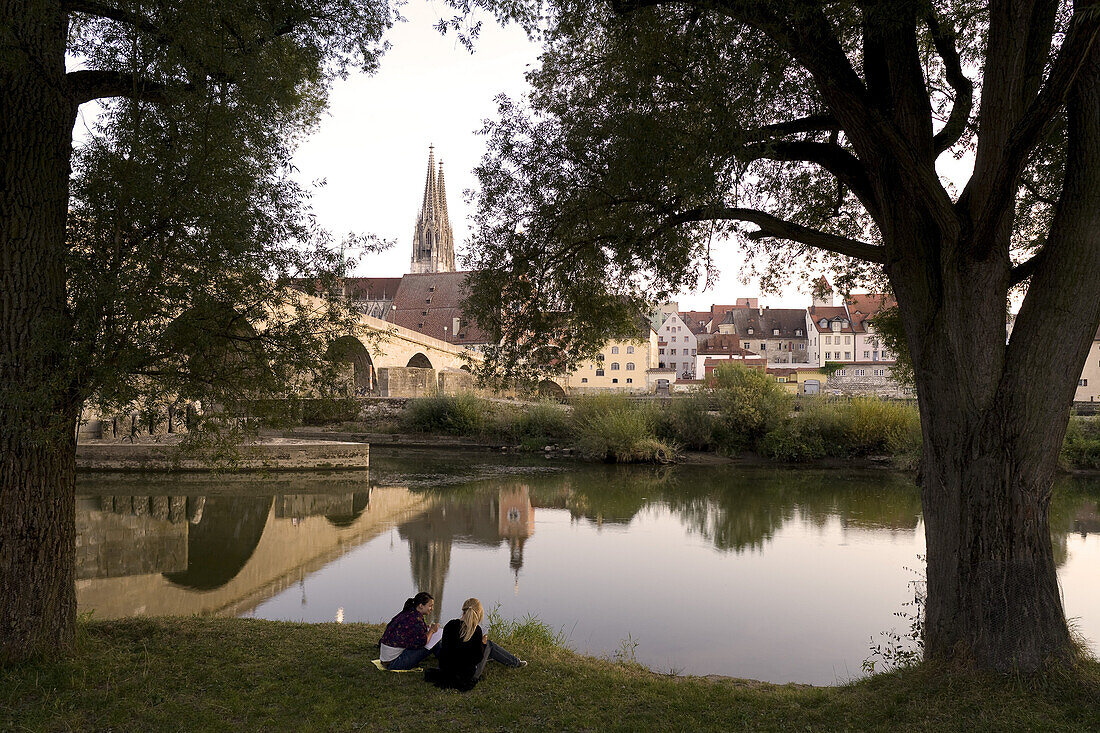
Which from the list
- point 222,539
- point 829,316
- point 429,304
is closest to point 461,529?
point 222,539

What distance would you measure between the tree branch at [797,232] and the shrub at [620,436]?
19270mm

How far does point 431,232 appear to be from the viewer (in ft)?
311

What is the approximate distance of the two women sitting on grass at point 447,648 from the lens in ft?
16.5

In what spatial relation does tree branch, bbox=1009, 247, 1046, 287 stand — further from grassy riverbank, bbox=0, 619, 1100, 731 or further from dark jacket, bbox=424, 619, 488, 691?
dark jacket, bbox=424, 619, 488, 691

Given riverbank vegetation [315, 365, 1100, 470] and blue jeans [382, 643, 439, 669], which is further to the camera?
riverbank vegetation [315, 365, 1100, 470]

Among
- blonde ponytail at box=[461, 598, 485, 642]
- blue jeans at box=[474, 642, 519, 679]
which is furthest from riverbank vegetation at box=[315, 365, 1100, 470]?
blonde ponytail at box=[461, 598, 485, 642]

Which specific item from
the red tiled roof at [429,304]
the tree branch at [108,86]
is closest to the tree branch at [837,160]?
the tree branch at [108,86]

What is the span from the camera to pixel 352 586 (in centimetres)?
955

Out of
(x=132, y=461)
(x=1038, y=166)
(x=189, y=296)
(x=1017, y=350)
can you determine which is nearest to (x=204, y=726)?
(x=189, y=296)

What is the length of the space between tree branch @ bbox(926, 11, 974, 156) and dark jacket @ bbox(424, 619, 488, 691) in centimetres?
457

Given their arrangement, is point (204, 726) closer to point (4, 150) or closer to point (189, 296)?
point (189, 296)

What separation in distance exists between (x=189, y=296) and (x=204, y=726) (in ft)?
8.00

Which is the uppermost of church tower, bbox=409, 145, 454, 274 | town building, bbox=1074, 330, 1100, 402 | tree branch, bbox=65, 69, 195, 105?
church tower, bbox=409, 145, 454, 274

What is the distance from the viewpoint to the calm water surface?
8.24 metres
